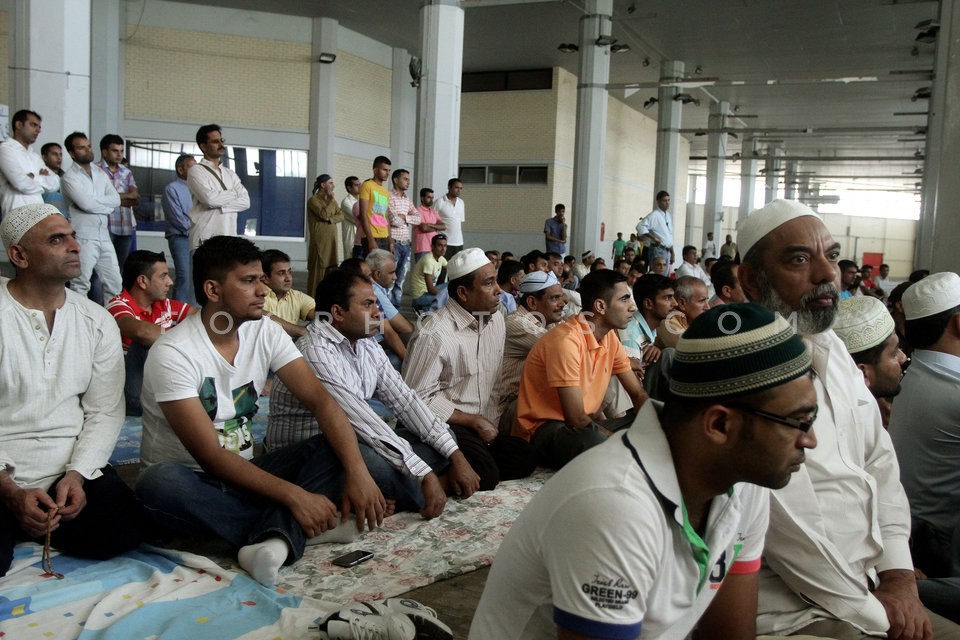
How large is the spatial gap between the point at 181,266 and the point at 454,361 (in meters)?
3.62

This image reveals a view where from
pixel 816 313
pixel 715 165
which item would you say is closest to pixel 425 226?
pixel 816 313

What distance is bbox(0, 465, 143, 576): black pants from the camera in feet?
8.80

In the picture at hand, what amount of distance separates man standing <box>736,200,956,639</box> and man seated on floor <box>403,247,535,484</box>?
1.96 metres

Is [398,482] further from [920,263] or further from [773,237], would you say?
[920,263]

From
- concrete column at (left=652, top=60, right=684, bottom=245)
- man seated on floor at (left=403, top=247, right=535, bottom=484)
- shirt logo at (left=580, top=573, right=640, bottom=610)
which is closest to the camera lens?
shirt logo at (left=580, top=573, right=640, bottom=610)

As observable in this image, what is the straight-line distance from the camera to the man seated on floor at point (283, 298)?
17.5 ft

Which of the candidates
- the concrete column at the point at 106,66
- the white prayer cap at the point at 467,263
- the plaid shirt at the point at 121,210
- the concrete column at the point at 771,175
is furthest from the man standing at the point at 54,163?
the concrete column at the point at 771,175

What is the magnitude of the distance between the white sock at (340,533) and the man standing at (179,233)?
4262 millimetres

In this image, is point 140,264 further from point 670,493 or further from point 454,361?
point 670,493

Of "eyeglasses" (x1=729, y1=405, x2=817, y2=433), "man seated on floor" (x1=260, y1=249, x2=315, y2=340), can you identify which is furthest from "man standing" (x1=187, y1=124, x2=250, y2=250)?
"eyeglasses" (x1=729, y1=405, x2=817, y2=433)

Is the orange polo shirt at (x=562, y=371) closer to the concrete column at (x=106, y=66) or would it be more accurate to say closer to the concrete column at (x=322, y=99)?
the concrete column at (x=106, y=66)

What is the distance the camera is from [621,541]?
120cm

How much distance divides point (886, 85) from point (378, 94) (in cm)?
1121

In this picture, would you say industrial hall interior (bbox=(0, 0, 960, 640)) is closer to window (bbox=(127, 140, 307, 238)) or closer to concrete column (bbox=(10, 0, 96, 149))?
concrete column (bbox=(10, 0, 96, 149))
